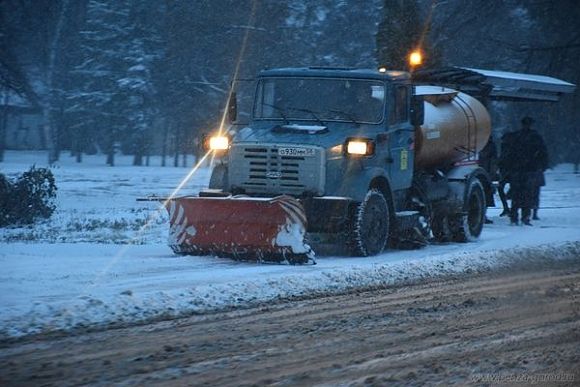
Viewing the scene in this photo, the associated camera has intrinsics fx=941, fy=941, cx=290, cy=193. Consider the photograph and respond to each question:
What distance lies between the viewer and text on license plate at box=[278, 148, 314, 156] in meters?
12.0

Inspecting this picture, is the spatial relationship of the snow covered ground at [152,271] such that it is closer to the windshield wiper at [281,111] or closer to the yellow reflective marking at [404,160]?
the yellow reflective marking at [404,160]

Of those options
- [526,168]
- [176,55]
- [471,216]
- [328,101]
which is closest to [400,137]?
[328,101]

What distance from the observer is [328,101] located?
43.0 ft

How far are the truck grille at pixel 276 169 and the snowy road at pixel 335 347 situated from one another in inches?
126

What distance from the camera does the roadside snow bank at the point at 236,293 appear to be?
293 inches

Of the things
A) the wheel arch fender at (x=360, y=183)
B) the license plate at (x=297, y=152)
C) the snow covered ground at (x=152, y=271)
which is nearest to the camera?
the snow covered ground at (x=152, y=271)

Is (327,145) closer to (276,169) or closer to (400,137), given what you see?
(276,169)

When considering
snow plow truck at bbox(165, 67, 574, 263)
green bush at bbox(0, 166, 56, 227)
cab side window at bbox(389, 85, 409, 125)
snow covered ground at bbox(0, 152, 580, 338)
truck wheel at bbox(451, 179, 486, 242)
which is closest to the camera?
snow covered ground at bbox(0, 152, 580, 338)

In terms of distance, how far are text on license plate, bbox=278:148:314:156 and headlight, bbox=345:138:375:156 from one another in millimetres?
613

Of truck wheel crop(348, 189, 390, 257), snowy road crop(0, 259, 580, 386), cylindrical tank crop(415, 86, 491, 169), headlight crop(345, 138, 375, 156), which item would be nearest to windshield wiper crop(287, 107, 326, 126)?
headlight crop(345, 138, 375, 156)

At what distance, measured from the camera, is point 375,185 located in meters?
13.2

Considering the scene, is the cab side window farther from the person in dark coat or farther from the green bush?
the green bush

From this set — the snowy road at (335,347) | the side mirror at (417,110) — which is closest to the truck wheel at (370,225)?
the side mirror at (417,110)

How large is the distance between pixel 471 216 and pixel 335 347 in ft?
32.9
